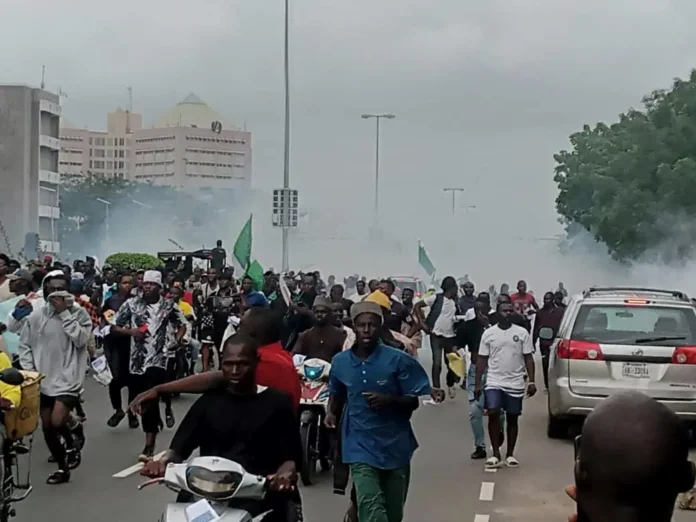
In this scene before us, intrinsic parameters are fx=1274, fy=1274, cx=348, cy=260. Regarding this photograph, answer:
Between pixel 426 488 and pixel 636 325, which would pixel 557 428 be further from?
pixel 426 488

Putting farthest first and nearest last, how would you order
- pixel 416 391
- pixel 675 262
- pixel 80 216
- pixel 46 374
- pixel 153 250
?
pixel 80 216 < pixel 153 250 < pixel 675 262 < pixel 46 374 < pixel 416 391

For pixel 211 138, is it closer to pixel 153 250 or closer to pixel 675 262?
pixel 153 250

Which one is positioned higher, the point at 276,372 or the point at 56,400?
the point at 276,372

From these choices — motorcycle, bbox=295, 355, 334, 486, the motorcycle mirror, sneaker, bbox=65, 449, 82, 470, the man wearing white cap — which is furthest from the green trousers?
the man wearing white cap

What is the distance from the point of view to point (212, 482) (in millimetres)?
4988

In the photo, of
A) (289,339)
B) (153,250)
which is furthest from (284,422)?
(153,250)

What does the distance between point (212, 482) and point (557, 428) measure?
9.84 metres

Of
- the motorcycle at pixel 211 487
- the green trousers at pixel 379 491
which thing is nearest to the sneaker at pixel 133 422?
the green trousers at pixel 379 491

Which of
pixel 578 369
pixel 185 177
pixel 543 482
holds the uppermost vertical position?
pixel 185 177

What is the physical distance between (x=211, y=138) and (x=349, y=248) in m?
94.7

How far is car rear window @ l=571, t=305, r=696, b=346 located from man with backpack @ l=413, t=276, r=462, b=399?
5202 millimetres

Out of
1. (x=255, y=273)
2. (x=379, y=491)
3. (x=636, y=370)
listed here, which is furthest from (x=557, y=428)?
(x=255, y=273)

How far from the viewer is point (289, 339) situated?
13.8m

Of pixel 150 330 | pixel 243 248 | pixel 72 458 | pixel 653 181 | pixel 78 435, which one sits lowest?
pixel 72 458
